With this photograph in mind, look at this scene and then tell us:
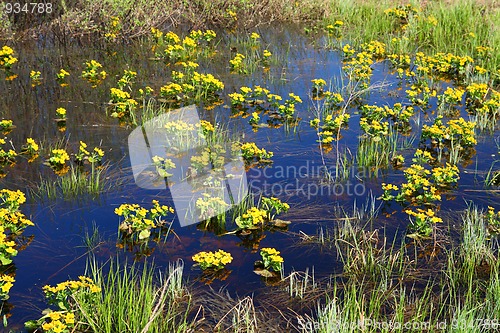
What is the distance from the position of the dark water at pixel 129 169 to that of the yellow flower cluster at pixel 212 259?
121 millimetres

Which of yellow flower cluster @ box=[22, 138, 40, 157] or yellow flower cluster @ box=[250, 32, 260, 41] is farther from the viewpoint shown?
yellow flower cluster @ box=[250, 32, 260, 41]

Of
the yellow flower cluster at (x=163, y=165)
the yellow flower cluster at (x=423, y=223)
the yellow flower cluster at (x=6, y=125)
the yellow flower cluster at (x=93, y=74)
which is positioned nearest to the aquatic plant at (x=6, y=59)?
the yellow flower cluster at (x=93, y=74)

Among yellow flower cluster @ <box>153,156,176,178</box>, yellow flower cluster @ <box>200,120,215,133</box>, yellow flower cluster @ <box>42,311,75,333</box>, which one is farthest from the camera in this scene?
yellow flower cluster @ <box>200,120,215,133</box>

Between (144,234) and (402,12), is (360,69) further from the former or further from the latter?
(144,234)

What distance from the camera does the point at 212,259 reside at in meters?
4.34

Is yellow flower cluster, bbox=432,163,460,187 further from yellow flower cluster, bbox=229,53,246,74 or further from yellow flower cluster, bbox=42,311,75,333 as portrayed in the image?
yellow flower cluster, bbox=229,53,246,74

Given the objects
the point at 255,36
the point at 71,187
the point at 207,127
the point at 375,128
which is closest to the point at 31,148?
the point at 71,187

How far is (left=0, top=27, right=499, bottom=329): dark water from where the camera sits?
4.61 m

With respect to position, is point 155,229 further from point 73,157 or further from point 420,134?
point 420,134

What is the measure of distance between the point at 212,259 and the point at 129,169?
1943 mm

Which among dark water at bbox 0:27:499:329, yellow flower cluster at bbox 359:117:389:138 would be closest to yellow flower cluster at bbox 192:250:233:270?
dark water at bbox 0:27:499:329

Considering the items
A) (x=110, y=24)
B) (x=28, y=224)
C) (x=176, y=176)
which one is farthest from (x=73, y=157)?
(x=110, y=24)

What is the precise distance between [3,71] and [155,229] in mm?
5026

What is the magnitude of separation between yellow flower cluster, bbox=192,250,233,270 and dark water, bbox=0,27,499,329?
0.40ft
